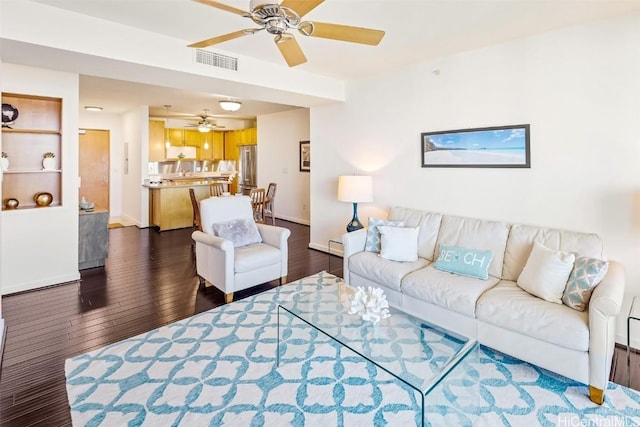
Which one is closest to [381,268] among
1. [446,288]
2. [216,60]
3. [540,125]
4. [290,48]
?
[446,288]

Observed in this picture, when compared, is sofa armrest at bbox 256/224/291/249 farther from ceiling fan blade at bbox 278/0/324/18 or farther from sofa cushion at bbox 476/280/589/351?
ceiling fan blade at bbox 278/0/324/18

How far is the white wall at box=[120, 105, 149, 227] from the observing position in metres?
7.10

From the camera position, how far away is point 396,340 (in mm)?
2076

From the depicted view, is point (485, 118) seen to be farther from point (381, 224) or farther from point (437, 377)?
point (437, 377)

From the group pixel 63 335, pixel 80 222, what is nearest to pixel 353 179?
pixel 63 335

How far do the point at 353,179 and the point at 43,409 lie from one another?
3456 mm

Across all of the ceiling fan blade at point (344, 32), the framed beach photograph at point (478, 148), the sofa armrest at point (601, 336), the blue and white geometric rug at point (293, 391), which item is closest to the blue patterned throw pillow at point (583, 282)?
the sofa armrest at point (601, 336)

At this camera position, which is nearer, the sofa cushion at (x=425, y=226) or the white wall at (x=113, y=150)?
the sofa cushion at (x=425, y=226)

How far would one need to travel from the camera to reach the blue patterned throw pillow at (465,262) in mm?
2889

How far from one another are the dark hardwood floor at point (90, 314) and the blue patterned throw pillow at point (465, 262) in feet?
3.47

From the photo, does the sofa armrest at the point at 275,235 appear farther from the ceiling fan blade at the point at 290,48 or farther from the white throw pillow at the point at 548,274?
the white throw pillow at the point at 548,274

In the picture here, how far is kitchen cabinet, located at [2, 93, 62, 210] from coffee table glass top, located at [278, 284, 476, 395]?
3.55 metres

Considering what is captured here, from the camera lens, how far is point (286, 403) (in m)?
2.03

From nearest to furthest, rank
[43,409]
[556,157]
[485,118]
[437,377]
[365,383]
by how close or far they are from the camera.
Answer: [437,377] < [43,409] < [365,383] < [556,157] < [485,118]
